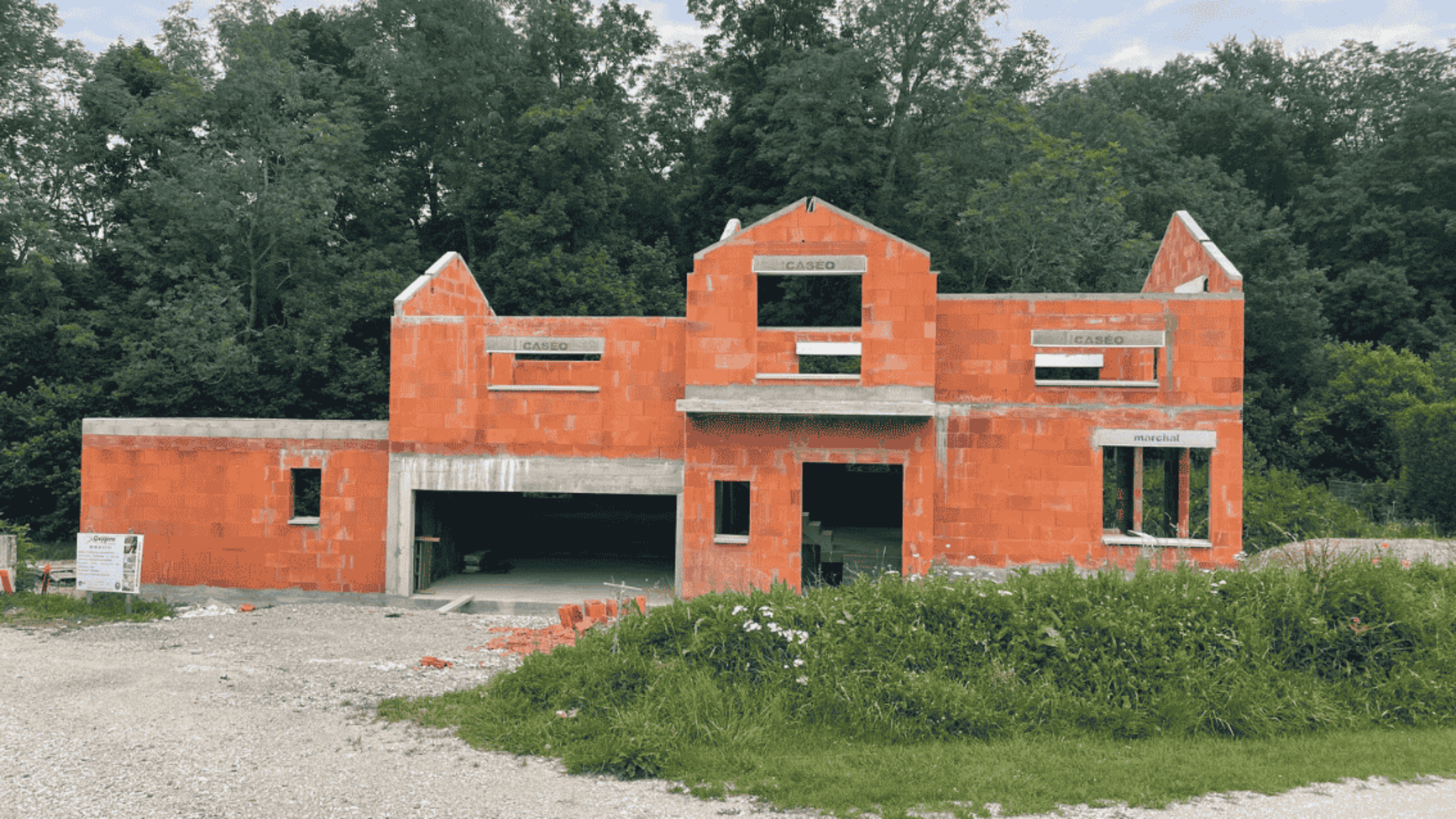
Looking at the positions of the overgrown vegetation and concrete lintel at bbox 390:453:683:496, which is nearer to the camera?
the overgrown vegetation

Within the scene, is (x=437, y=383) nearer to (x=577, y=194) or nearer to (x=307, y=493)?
(x=307, y=493)

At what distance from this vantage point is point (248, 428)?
1909cm

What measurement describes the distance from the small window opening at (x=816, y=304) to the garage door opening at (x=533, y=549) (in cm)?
889

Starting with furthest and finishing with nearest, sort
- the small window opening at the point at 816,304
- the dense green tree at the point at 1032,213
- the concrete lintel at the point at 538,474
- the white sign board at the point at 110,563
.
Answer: the small window opening at the point at 816,304 < the dense green tree at the point at 1032,213 < the concrete lintel at the point at 538,474 < the white sign board at the point at 110,563

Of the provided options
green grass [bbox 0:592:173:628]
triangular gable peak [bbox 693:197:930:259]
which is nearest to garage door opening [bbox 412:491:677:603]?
green grass [bbox 0:592:173:628]

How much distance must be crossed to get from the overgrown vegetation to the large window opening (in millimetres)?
5318

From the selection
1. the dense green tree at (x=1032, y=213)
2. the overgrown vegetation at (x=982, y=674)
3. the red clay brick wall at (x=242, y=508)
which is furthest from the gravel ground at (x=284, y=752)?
the dense green tree at (x=1032, y=213)

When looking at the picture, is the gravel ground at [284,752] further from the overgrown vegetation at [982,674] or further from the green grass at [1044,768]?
the overgrown vegetation at [982,674]

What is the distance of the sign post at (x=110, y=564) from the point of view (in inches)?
680

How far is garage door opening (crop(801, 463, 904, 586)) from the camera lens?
19469 mm

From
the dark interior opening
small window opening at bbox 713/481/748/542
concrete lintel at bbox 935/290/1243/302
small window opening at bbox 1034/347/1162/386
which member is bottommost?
the dark interior opening

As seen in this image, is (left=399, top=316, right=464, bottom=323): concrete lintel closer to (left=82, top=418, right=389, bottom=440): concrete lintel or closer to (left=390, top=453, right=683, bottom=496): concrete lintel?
(left=82, top=418, right=389, bottom=440): concrete lintel

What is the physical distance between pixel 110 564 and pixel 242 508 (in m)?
2.41

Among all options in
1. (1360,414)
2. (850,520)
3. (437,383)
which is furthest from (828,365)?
(1360,414)
